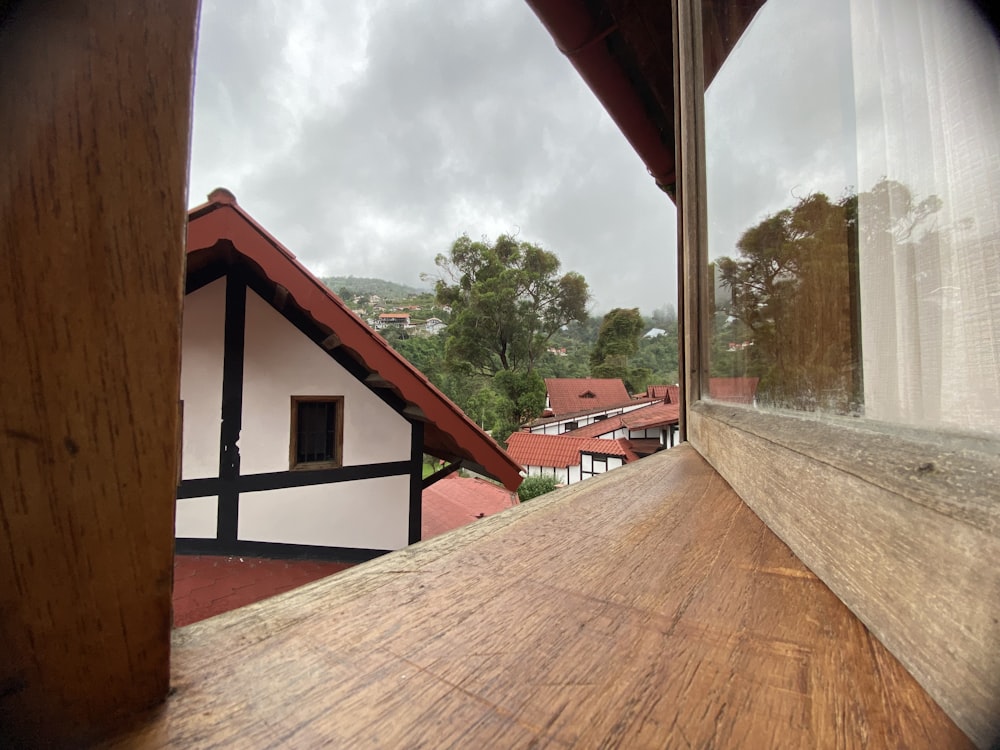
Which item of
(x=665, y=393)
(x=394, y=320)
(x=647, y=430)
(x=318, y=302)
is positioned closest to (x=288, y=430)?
(x=318, y=302)

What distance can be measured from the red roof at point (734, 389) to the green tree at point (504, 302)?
12090 millimetres

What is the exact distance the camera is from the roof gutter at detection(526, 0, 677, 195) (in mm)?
951

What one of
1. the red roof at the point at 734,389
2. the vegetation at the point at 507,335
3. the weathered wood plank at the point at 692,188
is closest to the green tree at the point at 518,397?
the vegetation at the point at 507,335

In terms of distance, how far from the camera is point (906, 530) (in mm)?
182

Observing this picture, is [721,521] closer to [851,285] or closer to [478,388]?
[851,285]

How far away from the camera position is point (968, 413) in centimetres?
20

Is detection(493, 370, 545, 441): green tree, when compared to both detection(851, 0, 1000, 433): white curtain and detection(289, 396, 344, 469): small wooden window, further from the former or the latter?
detection(851, 0, 1000, 433): white curtain

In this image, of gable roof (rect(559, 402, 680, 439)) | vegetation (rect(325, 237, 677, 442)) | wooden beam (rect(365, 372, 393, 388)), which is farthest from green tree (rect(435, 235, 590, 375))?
wooden beam (rect(365, 372, 393, 388))

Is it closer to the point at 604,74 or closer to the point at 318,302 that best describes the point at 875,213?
the point at 604,74

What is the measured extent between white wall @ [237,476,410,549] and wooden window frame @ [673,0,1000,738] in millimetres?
2207

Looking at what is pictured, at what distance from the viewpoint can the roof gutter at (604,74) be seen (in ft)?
3.12

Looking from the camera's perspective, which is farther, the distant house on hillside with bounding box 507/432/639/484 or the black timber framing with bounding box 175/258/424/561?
the distant house on hillside with bounding box 507/432/639/484

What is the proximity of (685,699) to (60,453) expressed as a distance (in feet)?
0.86

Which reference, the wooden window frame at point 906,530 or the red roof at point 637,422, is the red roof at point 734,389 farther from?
the red roof at point 637,422
